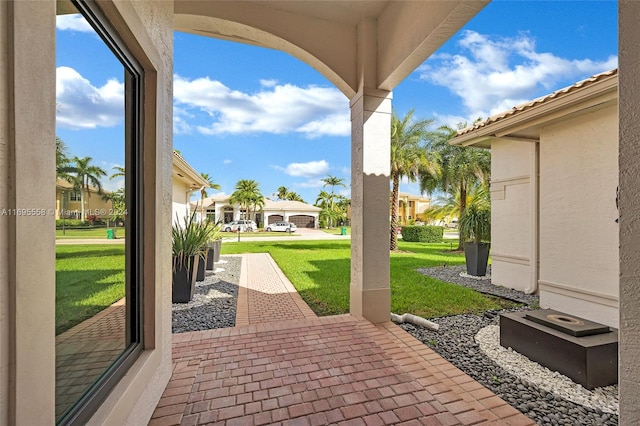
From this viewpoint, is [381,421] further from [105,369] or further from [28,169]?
[28,169]

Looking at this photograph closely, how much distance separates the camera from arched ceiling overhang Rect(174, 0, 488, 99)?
3.40 m

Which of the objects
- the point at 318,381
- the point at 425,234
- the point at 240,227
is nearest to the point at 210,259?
the point at 318,381

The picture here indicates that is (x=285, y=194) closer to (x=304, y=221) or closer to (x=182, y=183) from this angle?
(x=304, y=221)

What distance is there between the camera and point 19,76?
0.96 metres

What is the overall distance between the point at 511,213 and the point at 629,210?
684cm

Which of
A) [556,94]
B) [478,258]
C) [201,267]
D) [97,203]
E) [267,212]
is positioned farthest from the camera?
[267,212]

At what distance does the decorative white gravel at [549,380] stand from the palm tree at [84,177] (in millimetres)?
4194

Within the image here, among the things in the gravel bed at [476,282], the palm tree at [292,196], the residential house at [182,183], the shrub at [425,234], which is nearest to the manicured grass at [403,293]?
the gravel bed at [476,282]

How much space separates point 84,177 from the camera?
5.73ft

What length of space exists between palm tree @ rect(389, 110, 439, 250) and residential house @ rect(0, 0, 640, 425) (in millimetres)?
9694

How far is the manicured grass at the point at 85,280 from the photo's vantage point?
145cm

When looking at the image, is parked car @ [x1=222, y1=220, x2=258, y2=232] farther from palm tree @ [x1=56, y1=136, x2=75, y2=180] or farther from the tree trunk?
palm tree @ [x1=56, y1=136, x2=75, y2=180]

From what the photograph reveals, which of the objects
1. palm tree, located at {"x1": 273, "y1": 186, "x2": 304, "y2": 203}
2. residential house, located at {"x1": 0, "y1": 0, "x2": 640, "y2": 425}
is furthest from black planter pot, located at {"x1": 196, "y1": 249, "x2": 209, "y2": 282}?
palm tree, located at {"x1": 273, "y1": 186, "x2": 304, "y2": 203}

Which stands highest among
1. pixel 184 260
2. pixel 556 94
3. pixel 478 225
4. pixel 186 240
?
pixel 556 94
